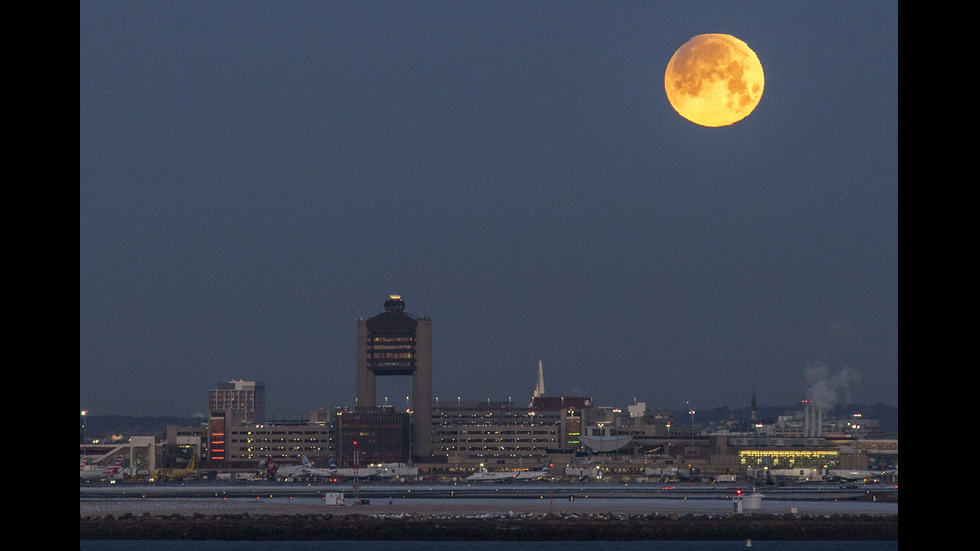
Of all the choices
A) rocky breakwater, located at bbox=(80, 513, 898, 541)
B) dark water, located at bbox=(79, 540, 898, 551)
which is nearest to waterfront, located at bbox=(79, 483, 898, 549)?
rocky breakwater, located at bbox=(80, 513, 898, 541)

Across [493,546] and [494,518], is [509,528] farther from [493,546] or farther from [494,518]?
[493,546]

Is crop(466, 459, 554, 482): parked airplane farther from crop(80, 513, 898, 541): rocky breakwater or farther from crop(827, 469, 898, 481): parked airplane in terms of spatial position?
crop(80, 513, 898, 541): rocky breakwater

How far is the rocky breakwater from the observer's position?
106 m

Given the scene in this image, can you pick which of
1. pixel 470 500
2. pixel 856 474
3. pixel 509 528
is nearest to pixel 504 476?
pixel 470 500

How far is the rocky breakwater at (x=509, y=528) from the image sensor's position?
10575 cm

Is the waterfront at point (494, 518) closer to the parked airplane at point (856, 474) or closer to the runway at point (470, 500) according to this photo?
the runway at point (470, 500)

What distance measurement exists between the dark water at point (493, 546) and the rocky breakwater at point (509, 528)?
121 centimetres

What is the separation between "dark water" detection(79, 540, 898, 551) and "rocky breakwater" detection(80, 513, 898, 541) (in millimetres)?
1205

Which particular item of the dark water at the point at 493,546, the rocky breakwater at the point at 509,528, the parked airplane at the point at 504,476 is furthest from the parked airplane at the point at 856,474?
the dark water at the point at 493,546
